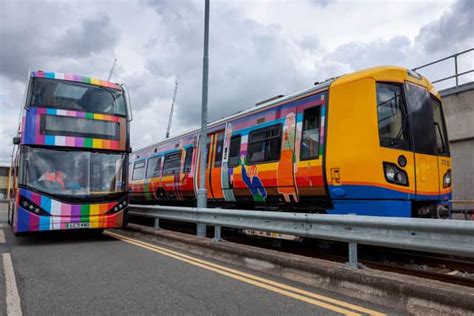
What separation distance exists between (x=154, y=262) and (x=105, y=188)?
12.6 ft

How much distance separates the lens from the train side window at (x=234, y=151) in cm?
956

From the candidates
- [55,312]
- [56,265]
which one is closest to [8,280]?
[56,265]

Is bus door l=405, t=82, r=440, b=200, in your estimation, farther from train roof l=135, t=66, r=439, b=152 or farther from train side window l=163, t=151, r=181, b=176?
train side window l=163, t=151, r=181, b=176

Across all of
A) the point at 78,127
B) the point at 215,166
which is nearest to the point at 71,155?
the point at 78,127

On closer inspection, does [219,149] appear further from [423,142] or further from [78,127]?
[423,142]

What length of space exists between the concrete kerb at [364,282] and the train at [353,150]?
64.2 inches

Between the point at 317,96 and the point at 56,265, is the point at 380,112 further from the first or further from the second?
the point at 56,265

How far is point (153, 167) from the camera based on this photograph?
14688 mm

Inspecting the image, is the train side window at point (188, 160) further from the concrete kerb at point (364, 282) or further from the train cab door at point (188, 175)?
the concrete kerb at point (364, 282)

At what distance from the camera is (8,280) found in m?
5.62

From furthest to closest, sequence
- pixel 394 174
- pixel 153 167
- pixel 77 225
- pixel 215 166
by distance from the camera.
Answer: pixel 153 167 < pixel 215 166 < pixel 77 225 < pixel 394 174

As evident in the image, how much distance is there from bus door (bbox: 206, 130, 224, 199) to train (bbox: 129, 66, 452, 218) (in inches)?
36.0

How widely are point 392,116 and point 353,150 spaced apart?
0.99 m

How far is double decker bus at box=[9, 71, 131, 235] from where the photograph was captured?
30.1 ft
